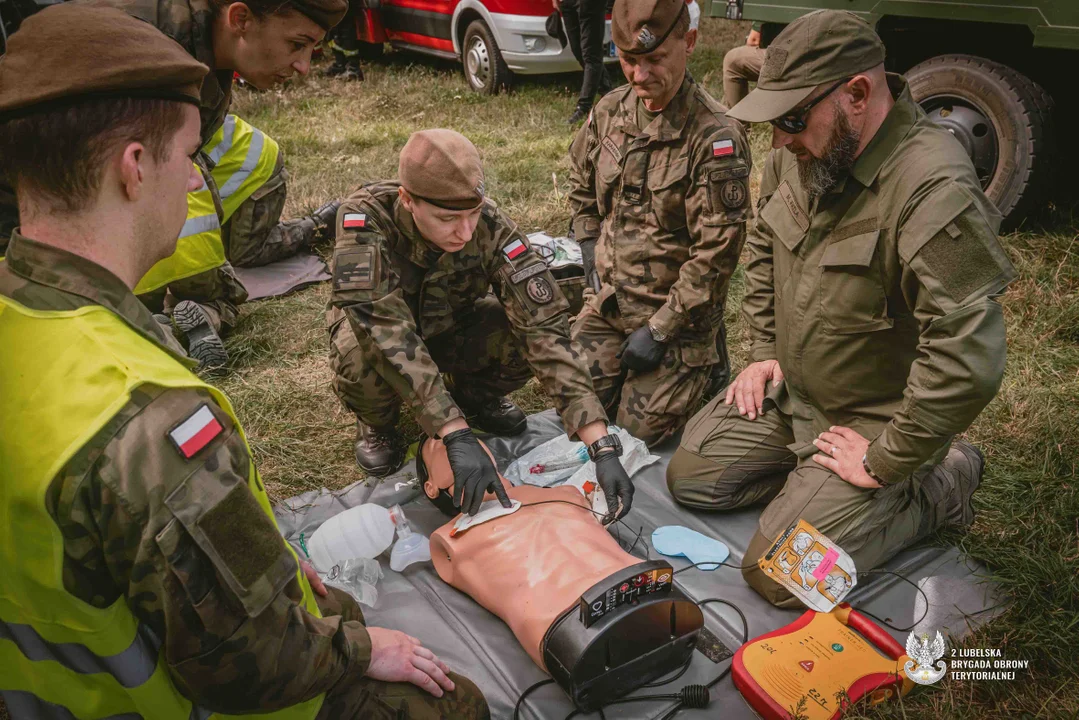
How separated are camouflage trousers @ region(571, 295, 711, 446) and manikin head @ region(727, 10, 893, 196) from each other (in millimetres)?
1273

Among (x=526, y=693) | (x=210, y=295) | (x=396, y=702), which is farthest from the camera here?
(x=210, y=295)

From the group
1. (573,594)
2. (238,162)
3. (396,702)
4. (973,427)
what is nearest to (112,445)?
(396,702)

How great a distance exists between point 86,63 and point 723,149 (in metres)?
2.60

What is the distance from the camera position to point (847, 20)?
251cm

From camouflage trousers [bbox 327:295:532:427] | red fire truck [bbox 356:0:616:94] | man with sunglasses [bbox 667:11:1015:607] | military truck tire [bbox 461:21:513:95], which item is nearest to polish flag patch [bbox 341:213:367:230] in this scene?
camouflage trousers [bbox 327:295:532:427]

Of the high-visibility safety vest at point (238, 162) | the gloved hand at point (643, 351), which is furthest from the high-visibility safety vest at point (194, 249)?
the gloved hand at point (643, 351)

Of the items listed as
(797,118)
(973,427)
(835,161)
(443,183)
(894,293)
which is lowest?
(973,427)

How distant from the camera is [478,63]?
A: 862 centimetres

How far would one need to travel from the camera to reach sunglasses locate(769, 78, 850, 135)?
8.23 feet

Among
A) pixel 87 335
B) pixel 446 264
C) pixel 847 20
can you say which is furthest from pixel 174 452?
pixel 847 20

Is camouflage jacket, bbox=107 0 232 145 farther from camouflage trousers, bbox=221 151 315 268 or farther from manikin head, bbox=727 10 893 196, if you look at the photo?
camouflage trousers, bbox=221 151 315 268

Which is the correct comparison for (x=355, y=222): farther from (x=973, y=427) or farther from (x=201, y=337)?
(x=973, y=427)

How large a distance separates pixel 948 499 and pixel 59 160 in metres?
2.92

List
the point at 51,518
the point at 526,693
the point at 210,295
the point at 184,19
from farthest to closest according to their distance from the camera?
the point at 210,295, the point at 184,19, the point at 526,693, the point at 51,518
